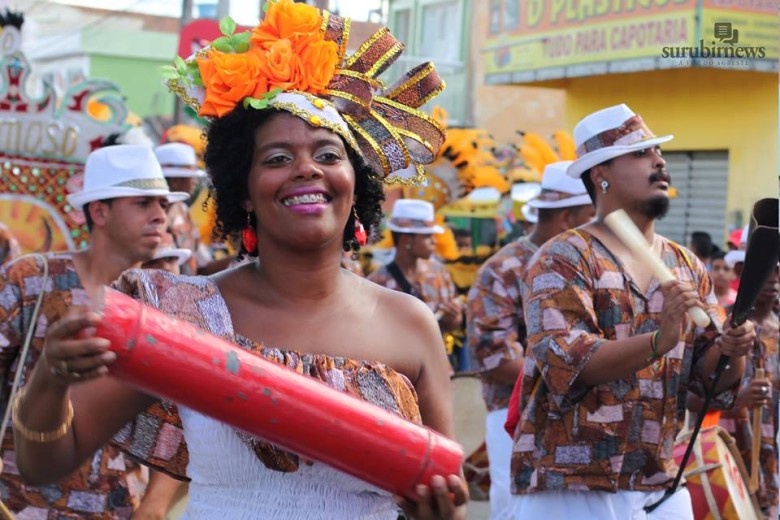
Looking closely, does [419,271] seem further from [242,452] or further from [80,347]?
[80,347]

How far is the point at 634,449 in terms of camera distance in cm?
497

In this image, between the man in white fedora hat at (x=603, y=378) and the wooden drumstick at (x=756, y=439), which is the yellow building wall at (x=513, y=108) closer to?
the wooden drumstick at (x=756, y=439)

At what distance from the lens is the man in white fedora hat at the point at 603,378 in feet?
16.3

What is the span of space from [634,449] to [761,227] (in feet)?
3.15

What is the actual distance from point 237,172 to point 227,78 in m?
0.24

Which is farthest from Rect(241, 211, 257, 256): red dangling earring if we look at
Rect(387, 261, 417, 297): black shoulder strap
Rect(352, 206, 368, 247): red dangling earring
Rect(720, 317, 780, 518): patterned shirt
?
Rect(387, 261, 417, 297): black shoulder strap

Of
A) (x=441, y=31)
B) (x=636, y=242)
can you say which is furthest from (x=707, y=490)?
(x=441, y=31)

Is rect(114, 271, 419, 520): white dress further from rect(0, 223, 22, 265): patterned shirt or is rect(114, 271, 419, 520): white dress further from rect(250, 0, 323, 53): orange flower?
rect(0, 223, 22, 265): patterned shirt

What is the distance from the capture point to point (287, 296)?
3.16 m

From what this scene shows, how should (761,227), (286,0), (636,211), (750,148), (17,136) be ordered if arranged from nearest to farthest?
(286,0), (761,227), (636,211), (17,136), (750,148)

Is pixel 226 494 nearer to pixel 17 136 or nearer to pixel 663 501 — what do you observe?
pixel 663 501

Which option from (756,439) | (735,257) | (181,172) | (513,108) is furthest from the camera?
(513,108)

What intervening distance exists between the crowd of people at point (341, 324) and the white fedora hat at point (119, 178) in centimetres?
1

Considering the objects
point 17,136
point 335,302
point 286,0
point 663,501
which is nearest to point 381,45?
point 286,0
